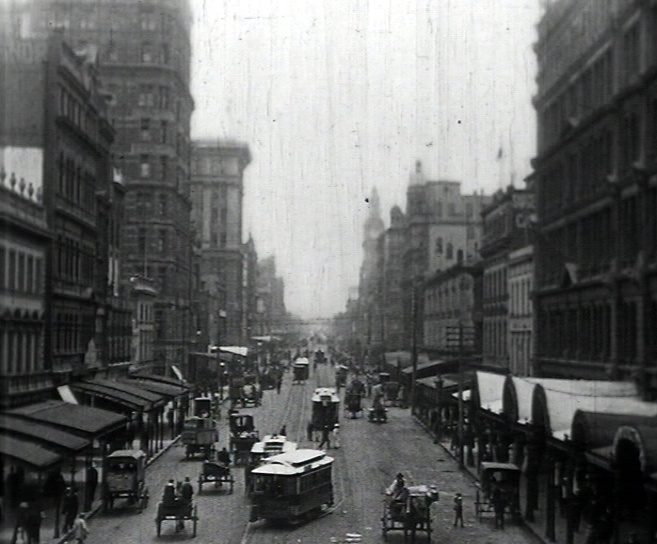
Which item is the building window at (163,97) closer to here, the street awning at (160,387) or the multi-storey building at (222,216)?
the street awning at (160,387)

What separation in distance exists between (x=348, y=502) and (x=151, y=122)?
3938 cm

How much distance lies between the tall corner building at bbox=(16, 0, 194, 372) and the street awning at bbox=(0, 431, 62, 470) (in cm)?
1361

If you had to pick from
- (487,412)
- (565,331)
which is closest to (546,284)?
(565,331)

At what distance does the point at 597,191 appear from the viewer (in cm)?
4044

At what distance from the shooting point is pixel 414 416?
66.1 meters

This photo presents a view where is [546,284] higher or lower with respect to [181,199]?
lower

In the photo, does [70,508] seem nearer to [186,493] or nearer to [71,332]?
[186,493]

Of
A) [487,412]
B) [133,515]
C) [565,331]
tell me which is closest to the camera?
[133,515]

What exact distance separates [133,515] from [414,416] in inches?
1512

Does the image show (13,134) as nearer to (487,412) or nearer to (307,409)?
(487,412)

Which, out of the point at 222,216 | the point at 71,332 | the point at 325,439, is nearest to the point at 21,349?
the point at 71,332

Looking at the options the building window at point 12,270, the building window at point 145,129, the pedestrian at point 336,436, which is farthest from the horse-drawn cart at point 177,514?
the building window at point 145,129

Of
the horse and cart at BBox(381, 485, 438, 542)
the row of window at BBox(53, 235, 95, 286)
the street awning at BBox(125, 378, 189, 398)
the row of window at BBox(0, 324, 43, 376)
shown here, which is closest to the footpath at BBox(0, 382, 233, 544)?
the row of window at BBox(0, 324, 43, 376)

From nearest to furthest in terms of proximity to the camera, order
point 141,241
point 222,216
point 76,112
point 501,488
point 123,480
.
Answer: point 501,488
point 123,480
point 76,112
point 141,241
point 222,216
